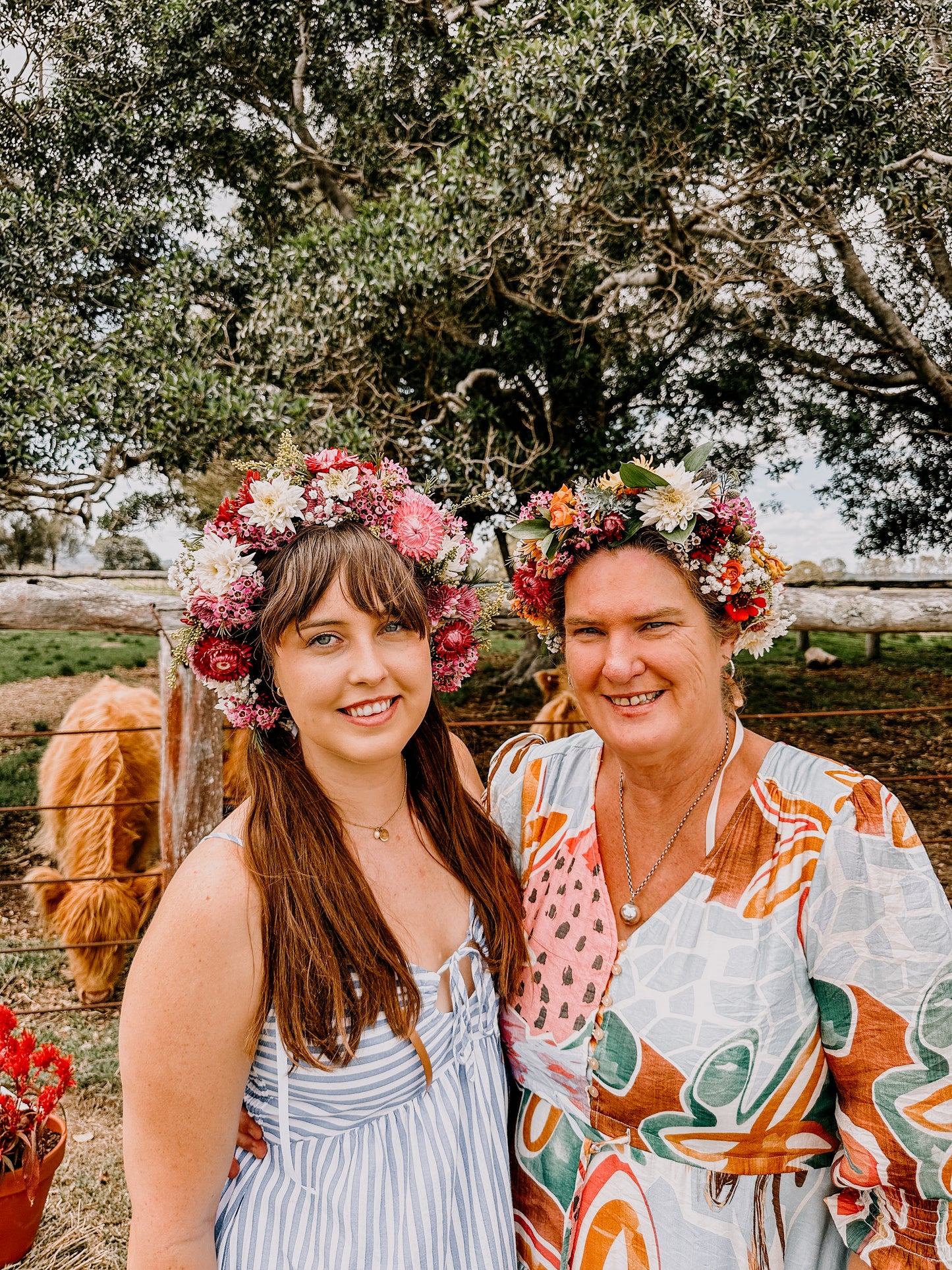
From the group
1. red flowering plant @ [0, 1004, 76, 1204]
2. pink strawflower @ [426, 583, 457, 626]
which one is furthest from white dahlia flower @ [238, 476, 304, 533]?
red flowering plant @ [0, 1004, 76, 1204]

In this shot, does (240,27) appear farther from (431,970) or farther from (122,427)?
(431,970)

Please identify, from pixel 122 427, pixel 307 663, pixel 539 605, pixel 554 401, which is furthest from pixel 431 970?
pixel 554 401

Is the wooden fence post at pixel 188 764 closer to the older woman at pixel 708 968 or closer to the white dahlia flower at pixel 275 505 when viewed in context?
the white dahlia flower at pixel 275 505

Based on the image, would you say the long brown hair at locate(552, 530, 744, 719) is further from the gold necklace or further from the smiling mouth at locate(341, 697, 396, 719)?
the gold necklace

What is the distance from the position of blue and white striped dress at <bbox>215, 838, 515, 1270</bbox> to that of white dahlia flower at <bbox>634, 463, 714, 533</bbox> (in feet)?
3.21

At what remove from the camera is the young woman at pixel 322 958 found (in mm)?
1382

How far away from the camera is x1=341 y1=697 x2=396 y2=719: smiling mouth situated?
5.14 feet

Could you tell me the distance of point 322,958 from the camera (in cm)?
145

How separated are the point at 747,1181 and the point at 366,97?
789 centimetres

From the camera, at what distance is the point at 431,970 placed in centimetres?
162

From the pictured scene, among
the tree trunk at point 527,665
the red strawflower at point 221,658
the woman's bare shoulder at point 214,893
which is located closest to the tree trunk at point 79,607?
the red strawflower at point 221,658

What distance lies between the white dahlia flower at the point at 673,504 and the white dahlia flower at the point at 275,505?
2.22ft

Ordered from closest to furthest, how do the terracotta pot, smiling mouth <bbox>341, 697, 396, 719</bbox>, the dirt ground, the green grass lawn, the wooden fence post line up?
smiling mouth <bbox>341, 697, 396, 719</bbox>, the terracotta pot, the dirt ground, the wooden fence post, the green grass lawn

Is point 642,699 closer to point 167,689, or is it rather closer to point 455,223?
point 167,689
